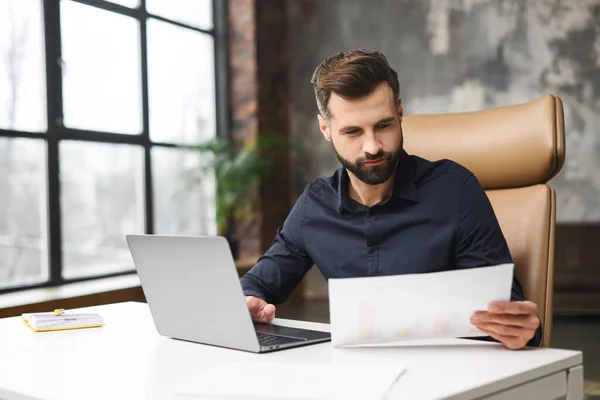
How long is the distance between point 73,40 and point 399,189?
326 cm

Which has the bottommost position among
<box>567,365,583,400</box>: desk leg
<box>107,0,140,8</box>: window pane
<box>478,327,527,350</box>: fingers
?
<box>567,365,583,400</box>: desk leg

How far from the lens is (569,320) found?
5254mm

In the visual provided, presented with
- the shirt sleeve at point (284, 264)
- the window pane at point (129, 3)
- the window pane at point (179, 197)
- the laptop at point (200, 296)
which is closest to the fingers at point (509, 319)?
the laptop at point (200, 296)

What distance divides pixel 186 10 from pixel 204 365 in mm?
4568

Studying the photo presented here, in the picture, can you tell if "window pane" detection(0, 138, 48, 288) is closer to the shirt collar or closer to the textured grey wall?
the textured grey wall

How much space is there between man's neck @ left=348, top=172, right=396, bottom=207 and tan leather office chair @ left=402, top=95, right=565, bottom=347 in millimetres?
286

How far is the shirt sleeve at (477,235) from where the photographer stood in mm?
1661

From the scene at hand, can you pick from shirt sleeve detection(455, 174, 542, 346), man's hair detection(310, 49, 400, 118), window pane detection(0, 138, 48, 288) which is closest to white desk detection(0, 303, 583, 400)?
shirt sleeve detection(455, 174, 542, 346)

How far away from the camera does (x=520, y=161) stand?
75.1 inches

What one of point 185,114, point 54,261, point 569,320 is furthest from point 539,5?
point 54,261

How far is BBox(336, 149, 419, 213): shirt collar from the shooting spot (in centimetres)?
179

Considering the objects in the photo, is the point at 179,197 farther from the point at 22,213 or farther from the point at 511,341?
the point at 511,341

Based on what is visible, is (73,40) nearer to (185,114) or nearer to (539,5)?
(185,114)

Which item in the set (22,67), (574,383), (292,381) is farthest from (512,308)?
(22,67)
